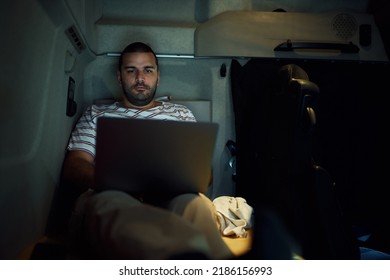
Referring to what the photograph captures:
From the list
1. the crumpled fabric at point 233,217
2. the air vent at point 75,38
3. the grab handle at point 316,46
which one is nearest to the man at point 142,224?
the crumpled fabric at point 233,217

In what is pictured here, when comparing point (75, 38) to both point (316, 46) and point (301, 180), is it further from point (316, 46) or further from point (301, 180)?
point (316, 46)

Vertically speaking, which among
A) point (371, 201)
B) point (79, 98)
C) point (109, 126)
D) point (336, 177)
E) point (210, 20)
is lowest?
point (371, 201)

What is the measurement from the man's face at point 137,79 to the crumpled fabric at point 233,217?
1.70ft

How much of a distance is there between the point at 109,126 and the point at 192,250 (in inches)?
11.3

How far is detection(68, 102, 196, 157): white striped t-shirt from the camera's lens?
107cm

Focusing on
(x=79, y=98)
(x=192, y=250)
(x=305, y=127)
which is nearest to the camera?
(x=192, y=250)

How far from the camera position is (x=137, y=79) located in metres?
1.18

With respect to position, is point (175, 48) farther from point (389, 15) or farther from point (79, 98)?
point (389, 15)

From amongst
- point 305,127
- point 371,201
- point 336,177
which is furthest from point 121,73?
point 371,201

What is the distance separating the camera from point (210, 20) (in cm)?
137

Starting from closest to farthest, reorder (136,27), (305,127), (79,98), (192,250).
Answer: (192,250), (305,127), (79,98), (136,27)

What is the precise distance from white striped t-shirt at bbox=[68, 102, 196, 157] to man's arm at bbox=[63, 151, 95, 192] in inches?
1.3

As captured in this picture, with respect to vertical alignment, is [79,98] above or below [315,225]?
above

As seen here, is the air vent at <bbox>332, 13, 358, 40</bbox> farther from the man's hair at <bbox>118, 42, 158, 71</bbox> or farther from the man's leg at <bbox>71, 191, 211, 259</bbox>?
the man's leg at <bbox>71, 191, 211, 259</bbox>
